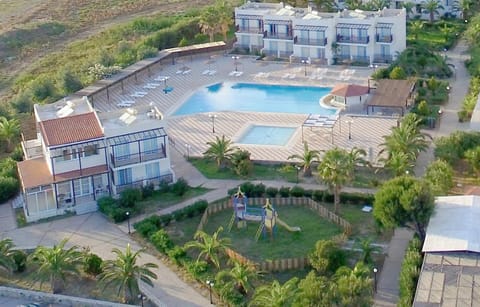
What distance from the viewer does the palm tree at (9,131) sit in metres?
48.4

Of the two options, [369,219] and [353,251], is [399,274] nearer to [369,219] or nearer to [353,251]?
[353,251]

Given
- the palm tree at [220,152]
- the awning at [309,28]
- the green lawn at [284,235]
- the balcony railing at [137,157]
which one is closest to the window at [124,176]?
Result: the balcony railing at [137,157]

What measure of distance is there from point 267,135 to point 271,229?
47.4ft

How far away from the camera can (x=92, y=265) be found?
34531 millimetres

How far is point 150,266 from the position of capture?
108 feet

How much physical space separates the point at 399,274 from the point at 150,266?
10.2 metres

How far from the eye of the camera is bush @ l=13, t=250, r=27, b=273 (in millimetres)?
35375

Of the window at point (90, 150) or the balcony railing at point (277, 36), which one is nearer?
the window at point (90, 150)

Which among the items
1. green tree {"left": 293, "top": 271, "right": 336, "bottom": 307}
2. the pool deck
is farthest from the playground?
the pool deck

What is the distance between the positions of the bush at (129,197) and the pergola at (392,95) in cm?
1843

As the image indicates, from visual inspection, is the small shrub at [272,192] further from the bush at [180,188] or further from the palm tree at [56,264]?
the palm tree at [56,264]

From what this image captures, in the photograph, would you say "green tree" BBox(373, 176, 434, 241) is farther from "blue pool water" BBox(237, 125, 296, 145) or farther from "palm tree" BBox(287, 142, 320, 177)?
"blue pool water" BBox(237, 125, 296, 145)

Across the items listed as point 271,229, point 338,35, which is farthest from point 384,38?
point 271,229

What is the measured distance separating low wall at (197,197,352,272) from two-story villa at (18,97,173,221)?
439 centimetres
